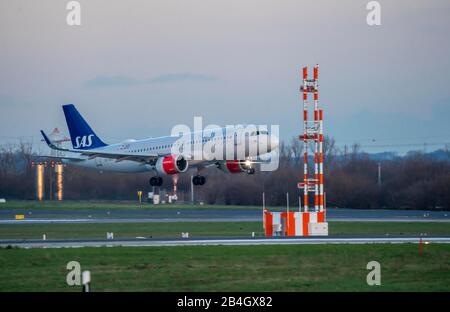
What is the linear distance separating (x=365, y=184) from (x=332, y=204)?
523cm

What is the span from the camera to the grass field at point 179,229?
161ft

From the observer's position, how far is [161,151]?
72.1 meters

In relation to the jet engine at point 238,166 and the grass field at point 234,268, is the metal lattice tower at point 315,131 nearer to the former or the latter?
the grass field at point 234,268

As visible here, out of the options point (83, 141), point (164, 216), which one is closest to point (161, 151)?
point (164, 216)

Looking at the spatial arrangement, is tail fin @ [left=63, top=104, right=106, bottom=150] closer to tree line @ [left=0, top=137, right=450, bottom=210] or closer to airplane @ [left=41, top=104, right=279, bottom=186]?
airplane @ [left=41, top=104, right=279, bottom=186]

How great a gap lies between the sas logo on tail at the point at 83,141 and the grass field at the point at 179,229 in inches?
1020

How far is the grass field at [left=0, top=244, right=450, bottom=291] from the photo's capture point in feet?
88.4

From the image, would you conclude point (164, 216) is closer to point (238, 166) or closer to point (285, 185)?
point (238, 166)

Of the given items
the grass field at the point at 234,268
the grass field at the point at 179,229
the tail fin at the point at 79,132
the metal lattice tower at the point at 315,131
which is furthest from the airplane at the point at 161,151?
the grass field at the point at 234,268

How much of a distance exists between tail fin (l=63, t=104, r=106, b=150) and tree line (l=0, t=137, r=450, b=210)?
11.2 metres

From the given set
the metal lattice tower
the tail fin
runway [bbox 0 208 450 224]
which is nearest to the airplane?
the tail fin

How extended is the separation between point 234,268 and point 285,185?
68852 millimetres
